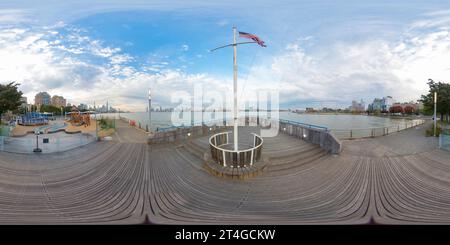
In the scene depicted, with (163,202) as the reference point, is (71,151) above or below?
above

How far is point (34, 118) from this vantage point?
10086mm

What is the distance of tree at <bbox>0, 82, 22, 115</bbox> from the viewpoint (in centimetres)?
550

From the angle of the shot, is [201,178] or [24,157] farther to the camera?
[24,157]

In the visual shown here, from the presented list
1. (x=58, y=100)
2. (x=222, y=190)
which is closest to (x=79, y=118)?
(x=58, y=100)

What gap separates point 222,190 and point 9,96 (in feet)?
23.8

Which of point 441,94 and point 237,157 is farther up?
point 441,94

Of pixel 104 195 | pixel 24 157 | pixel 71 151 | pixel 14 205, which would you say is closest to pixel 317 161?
pixel 104 195

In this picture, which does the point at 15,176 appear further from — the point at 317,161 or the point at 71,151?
the point at 317,161

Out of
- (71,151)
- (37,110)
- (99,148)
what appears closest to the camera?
(71,151)

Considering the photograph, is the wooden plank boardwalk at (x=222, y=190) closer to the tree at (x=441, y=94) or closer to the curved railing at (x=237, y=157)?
the curved railing at (x=237, y=157)

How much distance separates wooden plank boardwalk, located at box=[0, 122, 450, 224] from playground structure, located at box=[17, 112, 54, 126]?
21.7 ft

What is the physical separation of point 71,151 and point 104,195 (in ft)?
9.75

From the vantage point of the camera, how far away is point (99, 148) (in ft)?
19.0

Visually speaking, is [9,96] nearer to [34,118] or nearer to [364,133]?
[34,118]
